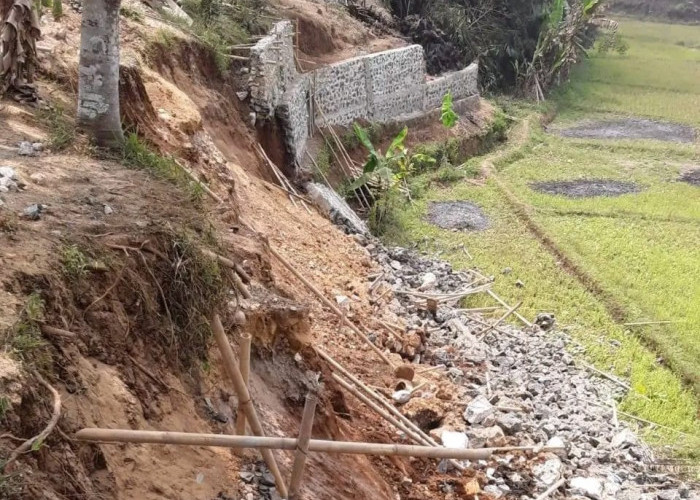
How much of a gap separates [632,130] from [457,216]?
10.5 meters

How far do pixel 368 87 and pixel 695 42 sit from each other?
25.9 m

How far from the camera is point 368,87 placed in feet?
58.2

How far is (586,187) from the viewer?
17.7 metres

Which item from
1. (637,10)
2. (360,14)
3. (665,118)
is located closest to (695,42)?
(637,10)

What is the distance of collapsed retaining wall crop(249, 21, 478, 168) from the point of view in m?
13.4

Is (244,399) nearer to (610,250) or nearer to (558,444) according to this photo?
(558,444)

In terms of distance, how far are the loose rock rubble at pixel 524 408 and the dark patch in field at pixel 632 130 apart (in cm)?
1328

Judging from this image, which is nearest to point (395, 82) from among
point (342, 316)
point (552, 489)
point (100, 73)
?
point (342, 316)

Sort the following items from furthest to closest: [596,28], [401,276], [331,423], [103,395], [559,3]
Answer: [596,28], [559,3], [401,276], [331,423], [103,395]

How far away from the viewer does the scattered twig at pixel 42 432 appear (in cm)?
320

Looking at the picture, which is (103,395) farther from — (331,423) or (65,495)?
(331,423)

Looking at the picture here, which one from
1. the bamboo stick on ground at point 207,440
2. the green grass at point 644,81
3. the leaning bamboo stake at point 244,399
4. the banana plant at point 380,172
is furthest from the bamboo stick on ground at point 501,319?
the green grass at point 644,81

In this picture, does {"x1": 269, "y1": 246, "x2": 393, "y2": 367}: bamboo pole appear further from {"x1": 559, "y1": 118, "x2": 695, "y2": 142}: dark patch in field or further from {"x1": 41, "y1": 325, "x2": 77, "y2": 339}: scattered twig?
{"x1": 559, "y1": 118, "x2": 695, "y2": 142}: dark patch in field

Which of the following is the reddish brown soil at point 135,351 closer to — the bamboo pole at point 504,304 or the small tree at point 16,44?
the small tree at point 16,44
